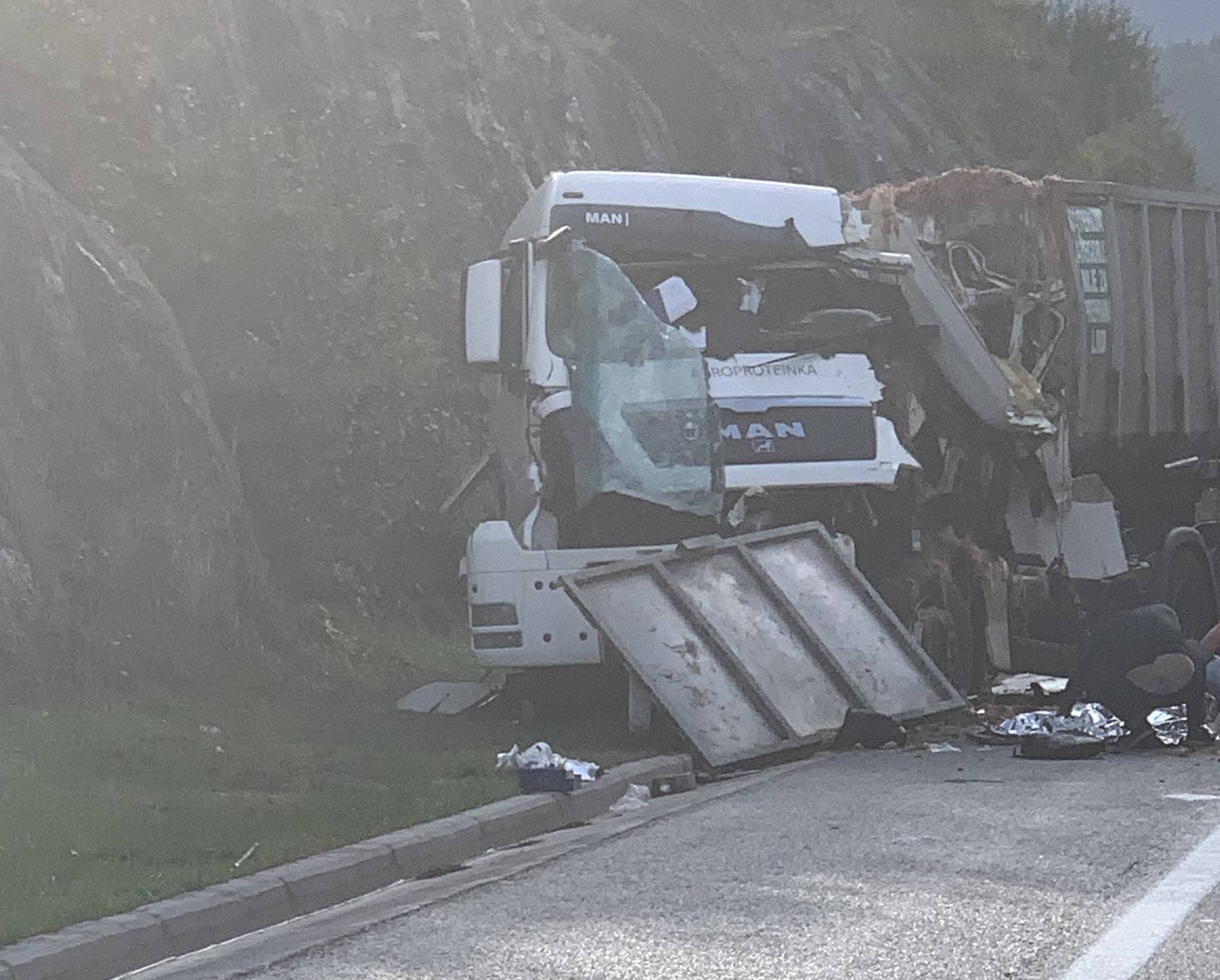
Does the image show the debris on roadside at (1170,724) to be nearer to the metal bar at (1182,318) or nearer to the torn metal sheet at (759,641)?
the torn metal sheet at (759,641)

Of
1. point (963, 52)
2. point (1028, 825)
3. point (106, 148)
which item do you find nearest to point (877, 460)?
point (1028, 825)

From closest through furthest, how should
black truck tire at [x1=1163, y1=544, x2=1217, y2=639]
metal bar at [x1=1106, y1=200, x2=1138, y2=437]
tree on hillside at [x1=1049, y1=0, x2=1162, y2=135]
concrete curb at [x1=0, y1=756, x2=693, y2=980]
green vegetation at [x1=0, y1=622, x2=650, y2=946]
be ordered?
concrete curb at [x1=0, y1=756, x2=693, y2=980] < green vegetation at [x1=0, y1=622, x2=650, y2=946] < metal bar at [x1=1106, y1=200, x2=1138, y2=437] < black truck tire at [x1=1163, y1=544, x2=1217, y2=639] < tree on hillside at [x1=1049, y1=0, x2=1162, y2=135]

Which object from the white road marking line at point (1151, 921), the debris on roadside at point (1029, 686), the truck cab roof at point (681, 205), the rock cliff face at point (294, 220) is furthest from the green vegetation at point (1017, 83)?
the white road marking line at point (1151, 921)

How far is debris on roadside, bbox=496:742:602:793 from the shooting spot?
459 inches

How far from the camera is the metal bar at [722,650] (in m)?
13.9

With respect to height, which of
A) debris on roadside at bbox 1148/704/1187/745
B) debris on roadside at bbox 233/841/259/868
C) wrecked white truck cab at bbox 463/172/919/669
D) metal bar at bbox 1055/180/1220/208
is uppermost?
metal bar at bbox 1055/180/1220/208

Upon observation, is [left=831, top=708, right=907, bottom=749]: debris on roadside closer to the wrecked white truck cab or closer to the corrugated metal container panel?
the wrecked white truck cab

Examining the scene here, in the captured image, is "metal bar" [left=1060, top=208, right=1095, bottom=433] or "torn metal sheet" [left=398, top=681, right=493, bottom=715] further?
"metal bar" [left=1060, top=208, right=1095, bottom=433]

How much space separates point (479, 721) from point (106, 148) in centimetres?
748

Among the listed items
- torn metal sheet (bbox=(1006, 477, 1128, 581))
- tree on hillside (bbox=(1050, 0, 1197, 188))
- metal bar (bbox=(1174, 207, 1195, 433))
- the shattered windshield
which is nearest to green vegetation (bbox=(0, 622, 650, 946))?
the shattered windshield

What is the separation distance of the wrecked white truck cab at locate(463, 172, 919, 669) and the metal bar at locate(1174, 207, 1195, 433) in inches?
185

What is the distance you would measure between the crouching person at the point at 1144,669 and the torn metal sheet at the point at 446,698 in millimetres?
3889

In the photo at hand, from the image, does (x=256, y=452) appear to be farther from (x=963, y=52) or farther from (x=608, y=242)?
(x=963, y=52)

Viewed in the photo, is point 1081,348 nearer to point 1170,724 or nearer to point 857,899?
point 1170,724
